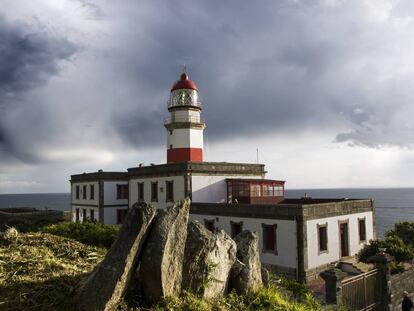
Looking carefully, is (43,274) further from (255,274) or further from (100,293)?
(255,274)

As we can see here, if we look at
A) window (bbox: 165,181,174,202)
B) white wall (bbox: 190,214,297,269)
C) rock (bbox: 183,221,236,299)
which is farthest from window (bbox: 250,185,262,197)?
rock (bbox: 183,221,236,299)

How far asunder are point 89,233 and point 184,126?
58.7ft

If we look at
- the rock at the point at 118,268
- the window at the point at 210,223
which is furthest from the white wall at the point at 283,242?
the rock at the point at 118,268

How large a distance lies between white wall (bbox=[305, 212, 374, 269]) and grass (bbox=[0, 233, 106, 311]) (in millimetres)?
14689

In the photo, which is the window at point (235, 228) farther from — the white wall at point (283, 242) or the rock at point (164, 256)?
the rock at point (164, 256)

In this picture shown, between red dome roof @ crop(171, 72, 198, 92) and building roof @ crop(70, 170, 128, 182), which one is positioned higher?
red dome roof @ crop(171, 72, 198, 92)

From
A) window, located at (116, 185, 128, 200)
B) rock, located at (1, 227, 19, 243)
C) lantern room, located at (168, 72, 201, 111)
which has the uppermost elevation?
lantern room, located at (168, 72, 201, 111)

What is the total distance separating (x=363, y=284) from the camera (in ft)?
47.3

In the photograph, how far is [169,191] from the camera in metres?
30.3

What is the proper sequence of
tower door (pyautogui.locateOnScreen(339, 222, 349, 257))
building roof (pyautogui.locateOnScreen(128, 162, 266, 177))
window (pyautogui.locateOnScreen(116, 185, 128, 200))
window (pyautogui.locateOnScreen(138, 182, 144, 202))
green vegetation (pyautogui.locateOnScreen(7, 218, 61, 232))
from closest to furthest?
tower door (pyautogui.locateOnScreen(339, 222, 349, 257)) < green vegetation (pyautogui.locateOnScreen(7, 218, 61, 232)) < building roof (pyautogui.locateOnScreen(128, 162, 266, 177)) < window (pyautogui.locateOnScreen(138, 182, 144, 202)) < window (pyautogui.locateOnScreen(116, 185, 128, 200))

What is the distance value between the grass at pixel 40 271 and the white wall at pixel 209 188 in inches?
742

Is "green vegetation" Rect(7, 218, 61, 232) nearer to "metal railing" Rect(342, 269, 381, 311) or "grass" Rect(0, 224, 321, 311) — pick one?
"grass" Rect(0, 224, 321, 311)

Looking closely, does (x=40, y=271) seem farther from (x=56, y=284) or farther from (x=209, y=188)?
(x=209, y=188)

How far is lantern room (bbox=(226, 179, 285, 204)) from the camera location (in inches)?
1127
